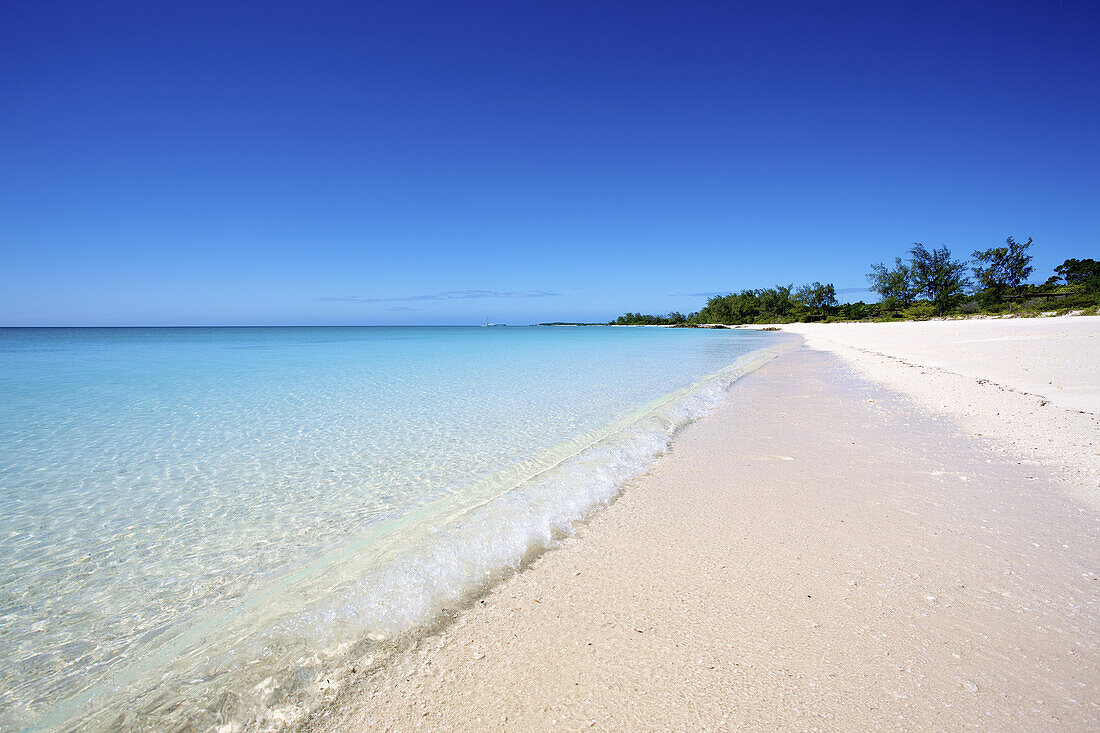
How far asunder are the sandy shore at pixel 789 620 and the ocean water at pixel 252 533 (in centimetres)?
44

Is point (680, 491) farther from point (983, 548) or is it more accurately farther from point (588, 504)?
point (983, 548)

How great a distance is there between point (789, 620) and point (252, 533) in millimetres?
3800

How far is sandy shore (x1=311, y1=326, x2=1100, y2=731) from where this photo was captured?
170cm

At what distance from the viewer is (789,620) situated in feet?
7.20

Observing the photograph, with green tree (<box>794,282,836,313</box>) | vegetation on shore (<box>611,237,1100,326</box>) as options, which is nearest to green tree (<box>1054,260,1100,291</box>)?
vegetation on shore (<box>611,237,1100,326</box>)

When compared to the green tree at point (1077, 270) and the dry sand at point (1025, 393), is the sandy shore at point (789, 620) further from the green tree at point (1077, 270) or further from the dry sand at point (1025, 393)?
Answer: the green tree at point (1077, 270)

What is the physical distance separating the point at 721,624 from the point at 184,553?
366cm

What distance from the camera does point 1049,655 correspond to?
1896mm

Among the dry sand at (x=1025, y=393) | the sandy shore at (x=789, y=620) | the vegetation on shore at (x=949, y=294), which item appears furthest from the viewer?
the vegetation on shore at (x=949, y=294)

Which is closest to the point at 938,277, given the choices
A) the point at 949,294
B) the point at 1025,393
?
the point at 949,294

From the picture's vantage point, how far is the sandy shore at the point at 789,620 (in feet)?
5.57

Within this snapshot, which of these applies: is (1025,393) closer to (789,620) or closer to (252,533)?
(789,620)

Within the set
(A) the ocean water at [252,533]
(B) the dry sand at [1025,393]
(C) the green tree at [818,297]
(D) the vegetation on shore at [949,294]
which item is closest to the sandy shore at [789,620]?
(B) the dry sand at [1025,393]

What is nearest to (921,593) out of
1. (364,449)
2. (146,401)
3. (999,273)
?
(364,449)
